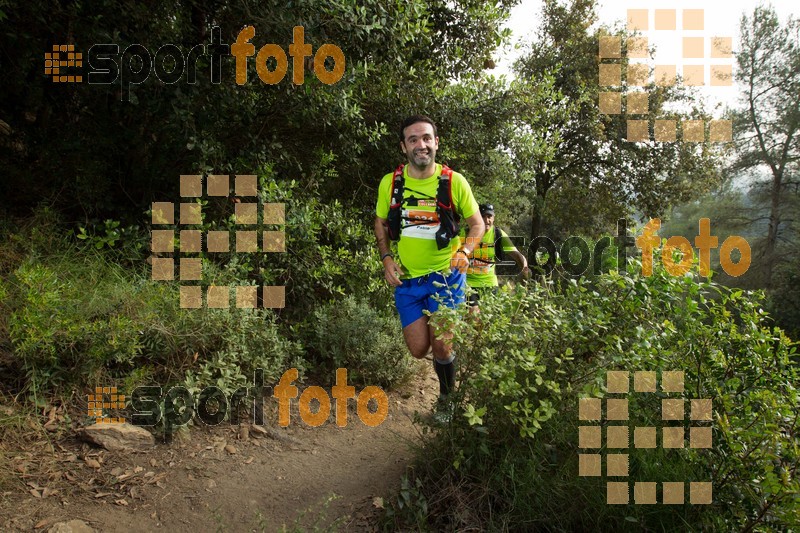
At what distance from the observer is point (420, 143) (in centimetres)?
391

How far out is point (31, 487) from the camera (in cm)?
322

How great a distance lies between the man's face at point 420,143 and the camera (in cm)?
390

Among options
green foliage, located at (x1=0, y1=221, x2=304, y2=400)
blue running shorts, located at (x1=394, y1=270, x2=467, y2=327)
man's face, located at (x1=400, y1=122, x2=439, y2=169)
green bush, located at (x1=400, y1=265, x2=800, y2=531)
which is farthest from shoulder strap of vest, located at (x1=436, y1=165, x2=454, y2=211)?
green foliage, located at (x1=0, y1=221, x2=304, y2=400)

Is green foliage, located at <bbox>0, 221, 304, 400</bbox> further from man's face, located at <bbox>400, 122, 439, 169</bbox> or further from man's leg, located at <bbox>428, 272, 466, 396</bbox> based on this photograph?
A: man's face, located at <bbox>400, 122, 439, 169</bbox>

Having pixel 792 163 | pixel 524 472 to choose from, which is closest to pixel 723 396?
pixel 524 472

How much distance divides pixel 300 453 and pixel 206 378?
1000mm

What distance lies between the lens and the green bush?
97.3 inches

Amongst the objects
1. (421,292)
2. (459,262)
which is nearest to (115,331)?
(421,292)

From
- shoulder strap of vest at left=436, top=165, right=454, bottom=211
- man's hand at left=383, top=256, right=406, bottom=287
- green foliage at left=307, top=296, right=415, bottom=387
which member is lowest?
green foliage at left=307, top=296, right=415, bottom=387

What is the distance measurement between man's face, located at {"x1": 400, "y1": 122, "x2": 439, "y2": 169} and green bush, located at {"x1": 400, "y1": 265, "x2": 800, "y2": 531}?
4.38ft

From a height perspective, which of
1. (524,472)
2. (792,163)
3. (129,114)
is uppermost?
(792,163)

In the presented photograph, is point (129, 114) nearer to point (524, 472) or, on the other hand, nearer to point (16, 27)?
point (16, 27)

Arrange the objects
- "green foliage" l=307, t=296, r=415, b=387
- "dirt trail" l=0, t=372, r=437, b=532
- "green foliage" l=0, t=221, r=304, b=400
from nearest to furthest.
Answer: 1. "dirt trail" l=0, t=372, r=437, b=532
2. "green foliage" l=0, t=221, r=304, b=400
3. "green foliage" l=307, t=296, r=415, b=387

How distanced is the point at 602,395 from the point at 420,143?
7.40 ft
